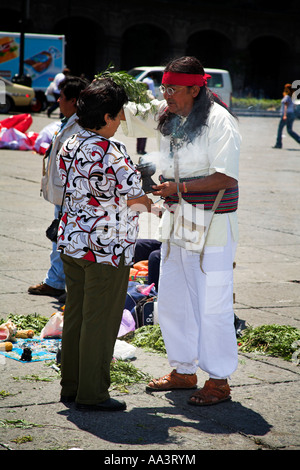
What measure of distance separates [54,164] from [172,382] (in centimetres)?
226

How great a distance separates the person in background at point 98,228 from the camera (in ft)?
11.3

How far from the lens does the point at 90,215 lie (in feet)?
11.4

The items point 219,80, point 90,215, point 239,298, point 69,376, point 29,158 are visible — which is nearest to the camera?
point 90,215

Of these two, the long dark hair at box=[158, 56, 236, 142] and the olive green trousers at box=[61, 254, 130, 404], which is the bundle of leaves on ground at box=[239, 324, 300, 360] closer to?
the olive green trousers at box=[61, 254, 130, 404]

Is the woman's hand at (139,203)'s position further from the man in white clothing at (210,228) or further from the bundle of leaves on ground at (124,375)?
the bundle of leaves on ground at (124,375)

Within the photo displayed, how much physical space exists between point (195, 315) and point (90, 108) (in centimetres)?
130

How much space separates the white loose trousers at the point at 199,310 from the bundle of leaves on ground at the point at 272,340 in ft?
2.87

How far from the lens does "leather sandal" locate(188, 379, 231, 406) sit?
374 centimetres

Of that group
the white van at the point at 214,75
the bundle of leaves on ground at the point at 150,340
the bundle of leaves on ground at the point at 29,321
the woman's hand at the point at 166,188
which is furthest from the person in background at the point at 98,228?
the white van at the point at 214,75

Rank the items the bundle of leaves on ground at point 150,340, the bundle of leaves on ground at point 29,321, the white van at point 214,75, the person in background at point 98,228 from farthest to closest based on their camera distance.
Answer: the white van at point 214,75 < the bundle of leaves on ground at point 29,321 < the bundle of leaves on ground at point 150,340 < the person in background at point 98,228

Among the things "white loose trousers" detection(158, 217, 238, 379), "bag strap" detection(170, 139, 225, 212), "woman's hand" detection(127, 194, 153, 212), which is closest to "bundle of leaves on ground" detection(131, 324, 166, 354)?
"white loose trousers" detection(158, 217, 238, 379)

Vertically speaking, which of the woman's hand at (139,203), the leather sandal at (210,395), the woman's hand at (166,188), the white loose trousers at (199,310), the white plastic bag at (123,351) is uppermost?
the woman's hand at (166,188)
